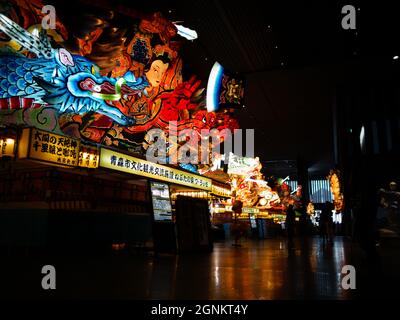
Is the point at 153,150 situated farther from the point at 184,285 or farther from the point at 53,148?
the point at 184,285

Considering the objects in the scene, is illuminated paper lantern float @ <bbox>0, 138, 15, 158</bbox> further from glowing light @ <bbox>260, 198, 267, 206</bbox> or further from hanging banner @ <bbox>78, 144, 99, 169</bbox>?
glowing light @ <bbox>260, 198, 267, 206</bbox>

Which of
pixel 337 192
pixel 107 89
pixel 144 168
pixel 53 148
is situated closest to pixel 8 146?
pixel 53 148

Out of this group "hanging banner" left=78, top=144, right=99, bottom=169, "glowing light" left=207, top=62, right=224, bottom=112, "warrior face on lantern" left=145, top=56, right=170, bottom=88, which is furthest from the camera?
"glowing light" left=207, top=62, right=224, bottom=112

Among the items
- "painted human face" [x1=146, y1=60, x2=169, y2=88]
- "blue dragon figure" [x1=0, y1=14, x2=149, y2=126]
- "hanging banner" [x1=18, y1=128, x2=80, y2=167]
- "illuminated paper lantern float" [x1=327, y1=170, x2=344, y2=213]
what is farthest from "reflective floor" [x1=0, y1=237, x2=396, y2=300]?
"illuminated paper lantern float" [x1=327, y1=170, x2=344, y2=213]

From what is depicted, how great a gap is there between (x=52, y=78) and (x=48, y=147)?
9.12 ft

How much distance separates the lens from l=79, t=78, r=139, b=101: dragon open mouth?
11383 millimetres

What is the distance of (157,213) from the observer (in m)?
9.63

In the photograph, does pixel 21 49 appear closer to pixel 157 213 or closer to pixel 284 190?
pixel 157 213

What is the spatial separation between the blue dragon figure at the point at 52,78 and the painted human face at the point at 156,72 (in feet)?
5.87

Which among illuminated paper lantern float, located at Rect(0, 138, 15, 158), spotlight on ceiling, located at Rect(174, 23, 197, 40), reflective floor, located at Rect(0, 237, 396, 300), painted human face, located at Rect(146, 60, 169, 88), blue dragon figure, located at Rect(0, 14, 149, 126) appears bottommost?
reflective floor, located at Rect(0, 237, 396, 300)

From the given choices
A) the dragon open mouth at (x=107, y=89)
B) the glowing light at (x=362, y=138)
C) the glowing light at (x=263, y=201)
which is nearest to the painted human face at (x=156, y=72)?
the dragon open mouth at (x=107, y=89)

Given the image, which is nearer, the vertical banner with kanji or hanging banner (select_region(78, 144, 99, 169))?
the vertical banner with kanji

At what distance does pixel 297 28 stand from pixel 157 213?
13.1 metres
